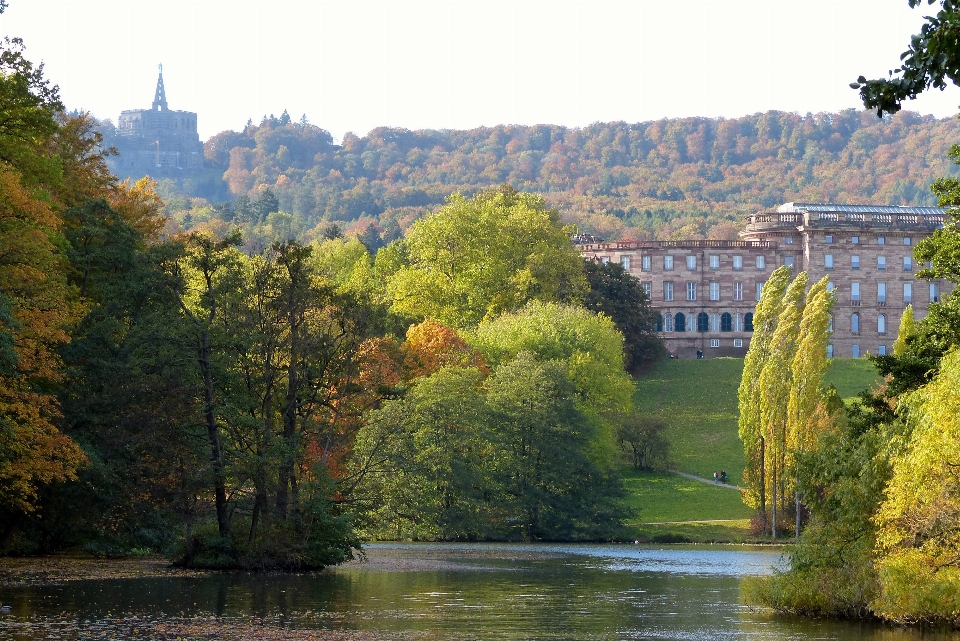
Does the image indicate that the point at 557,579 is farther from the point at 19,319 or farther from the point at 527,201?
the point at 527,201

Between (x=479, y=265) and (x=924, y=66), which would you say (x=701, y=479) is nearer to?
(x=479, y=265)

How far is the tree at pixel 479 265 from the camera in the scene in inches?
3179

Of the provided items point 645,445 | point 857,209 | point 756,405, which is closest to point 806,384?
point 756,405

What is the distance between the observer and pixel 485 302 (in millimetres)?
81438

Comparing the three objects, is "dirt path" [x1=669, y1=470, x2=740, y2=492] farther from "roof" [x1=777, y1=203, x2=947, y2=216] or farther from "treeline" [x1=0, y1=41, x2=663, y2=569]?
"roof" [x1=777, y1=203, x2=947, y2=216]

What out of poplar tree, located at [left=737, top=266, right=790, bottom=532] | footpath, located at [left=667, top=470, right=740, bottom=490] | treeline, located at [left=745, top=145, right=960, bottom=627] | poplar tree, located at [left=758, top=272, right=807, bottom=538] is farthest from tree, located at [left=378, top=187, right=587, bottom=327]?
treeline, located at [left=745, top=145, right=960, bottom=627]

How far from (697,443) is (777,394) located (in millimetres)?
19983

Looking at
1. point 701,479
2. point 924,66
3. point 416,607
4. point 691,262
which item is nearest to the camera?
point 924,66

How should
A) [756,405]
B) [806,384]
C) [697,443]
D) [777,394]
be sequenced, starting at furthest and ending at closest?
[697,443] → [756,405] → [777,394] → [806,384]

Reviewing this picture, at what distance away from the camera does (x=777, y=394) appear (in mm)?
61250

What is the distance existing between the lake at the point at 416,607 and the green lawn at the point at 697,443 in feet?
68.5

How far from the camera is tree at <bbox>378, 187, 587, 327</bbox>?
265 ft

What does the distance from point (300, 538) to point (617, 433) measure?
38613 millimetres

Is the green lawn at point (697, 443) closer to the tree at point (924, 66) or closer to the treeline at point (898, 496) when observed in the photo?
the treeline at point (898, 496)
